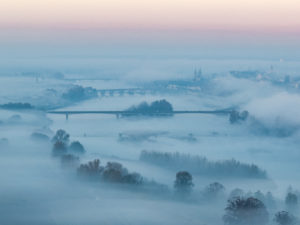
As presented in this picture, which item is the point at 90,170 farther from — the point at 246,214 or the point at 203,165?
the point at 246,214

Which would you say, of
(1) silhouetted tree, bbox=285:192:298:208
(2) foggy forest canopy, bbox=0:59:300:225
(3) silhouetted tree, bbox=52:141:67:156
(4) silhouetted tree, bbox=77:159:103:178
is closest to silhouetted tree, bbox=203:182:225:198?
(2) foggy forest canopy, bbox=0:59:300:225

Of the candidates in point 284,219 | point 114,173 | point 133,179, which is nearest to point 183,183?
point 133,179

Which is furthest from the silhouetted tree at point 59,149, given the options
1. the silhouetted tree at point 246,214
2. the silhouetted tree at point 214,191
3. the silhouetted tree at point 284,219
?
the silhouetted tree at point 284,219

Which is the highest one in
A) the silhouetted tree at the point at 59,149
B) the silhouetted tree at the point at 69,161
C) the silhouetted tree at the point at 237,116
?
the silhouetted tree at the point at 237,116

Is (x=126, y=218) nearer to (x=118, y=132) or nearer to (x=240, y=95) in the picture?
(x=118, y=132)

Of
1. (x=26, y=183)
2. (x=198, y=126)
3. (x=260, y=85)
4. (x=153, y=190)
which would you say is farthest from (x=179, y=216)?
(x=260, y=85)

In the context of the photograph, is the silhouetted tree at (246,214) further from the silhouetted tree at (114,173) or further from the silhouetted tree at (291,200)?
the silhouetted tree at (114,173)

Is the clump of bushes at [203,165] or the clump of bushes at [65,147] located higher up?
the clump of bushes at [65,147]
